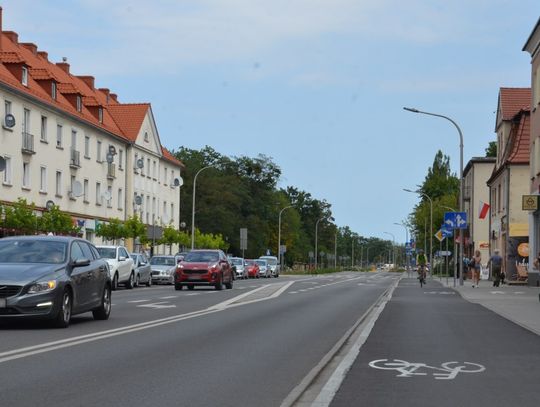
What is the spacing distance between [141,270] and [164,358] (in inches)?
1270

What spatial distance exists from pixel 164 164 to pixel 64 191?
91.3 feet

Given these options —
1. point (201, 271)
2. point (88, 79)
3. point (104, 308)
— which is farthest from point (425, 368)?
point (88, 79)

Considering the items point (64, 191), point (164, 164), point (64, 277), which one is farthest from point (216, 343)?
point (164, 164)

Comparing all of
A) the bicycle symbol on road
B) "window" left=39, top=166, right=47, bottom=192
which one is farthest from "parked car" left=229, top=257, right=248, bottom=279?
the bicycle symbol on road

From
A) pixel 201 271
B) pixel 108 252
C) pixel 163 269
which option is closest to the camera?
pixel 201 271

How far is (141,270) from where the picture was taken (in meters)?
43.7

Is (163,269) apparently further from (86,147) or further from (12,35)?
(12,35)

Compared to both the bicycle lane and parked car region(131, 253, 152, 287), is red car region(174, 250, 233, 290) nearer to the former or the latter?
parked car region(131, 253, 152, 287)

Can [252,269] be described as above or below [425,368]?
above

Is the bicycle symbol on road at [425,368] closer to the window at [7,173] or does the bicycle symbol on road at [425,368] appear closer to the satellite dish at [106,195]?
the window at [7,173]

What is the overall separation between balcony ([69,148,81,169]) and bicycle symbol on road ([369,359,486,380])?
5198cm

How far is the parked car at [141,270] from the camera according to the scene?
42875mm

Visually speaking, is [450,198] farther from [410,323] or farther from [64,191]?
[410,323]

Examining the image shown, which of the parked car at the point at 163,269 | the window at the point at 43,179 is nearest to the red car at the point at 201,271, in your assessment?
the parked car at the point at 163,269
